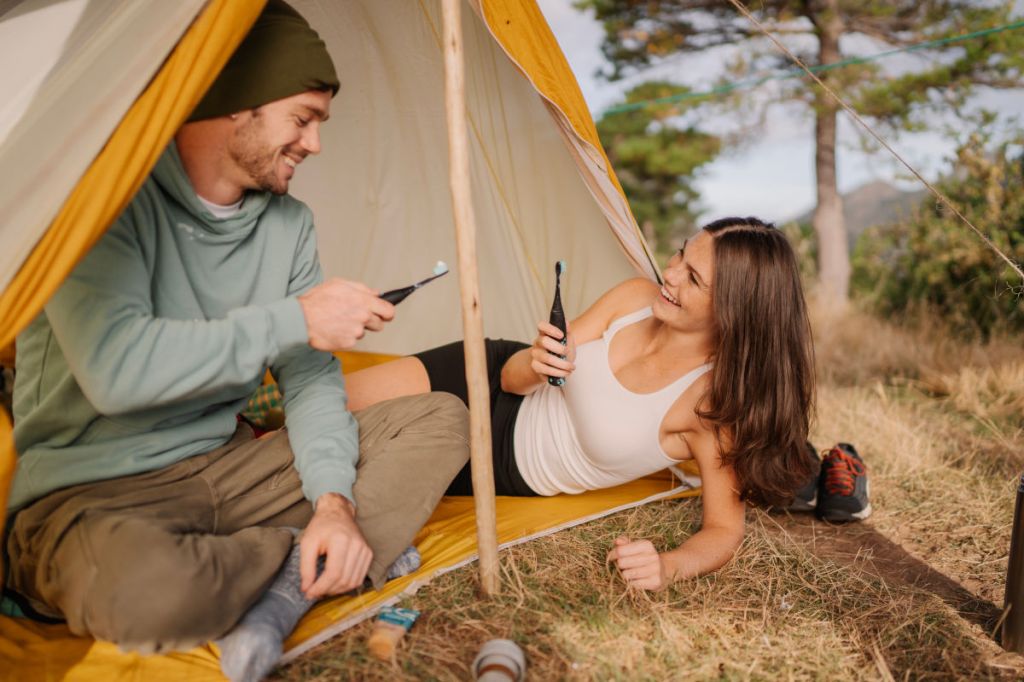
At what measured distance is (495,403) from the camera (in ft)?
8.09

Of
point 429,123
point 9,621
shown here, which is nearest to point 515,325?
point 429,123

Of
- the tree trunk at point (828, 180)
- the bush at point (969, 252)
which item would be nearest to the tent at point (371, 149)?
the bush at point (969, 252)

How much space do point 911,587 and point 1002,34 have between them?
530 cm

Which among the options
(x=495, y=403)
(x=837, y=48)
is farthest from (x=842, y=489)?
(x=837, y=48)

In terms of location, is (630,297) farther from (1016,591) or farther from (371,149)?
(371,149)

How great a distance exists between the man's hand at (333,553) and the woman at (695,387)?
63 centimetres

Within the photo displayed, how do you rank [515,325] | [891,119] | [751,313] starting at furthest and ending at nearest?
[891,119]
[515,325]
[751,313]

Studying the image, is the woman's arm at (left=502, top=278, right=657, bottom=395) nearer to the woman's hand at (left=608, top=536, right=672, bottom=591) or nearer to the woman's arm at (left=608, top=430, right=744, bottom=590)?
the woman's arm at (left=608, top=430, right=744, bottom=590)

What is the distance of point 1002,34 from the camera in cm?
575

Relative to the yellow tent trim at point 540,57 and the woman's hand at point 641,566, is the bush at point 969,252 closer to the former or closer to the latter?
the yellow tent trim at point 540,57

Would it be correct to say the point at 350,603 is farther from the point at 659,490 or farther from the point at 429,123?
the point at 429,123

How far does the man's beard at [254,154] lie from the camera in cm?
167

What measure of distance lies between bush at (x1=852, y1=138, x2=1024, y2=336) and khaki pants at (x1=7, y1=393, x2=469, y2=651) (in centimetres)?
367

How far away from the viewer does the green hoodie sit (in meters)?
1.43
